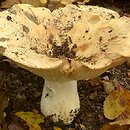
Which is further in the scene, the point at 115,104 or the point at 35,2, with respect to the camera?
the point at 35,2

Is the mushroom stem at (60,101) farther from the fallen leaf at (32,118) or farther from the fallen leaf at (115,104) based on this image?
the fallen leaf at (115,104)

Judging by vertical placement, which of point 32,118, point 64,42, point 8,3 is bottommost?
point 32,118

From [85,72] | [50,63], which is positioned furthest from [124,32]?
[50,63]

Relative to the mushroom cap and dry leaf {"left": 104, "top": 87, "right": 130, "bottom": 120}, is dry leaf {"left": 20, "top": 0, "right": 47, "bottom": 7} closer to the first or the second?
the mushroom cap

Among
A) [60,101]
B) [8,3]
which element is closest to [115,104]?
[60,101]

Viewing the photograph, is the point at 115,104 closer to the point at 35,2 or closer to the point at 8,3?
the point at 35,2

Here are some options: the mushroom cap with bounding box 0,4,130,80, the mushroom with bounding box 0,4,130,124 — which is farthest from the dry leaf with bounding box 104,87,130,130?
the mushroom cap with bounding box 0,4,130,80

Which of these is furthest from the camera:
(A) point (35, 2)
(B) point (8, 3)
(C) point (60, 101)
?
(B) point (8, 3)
